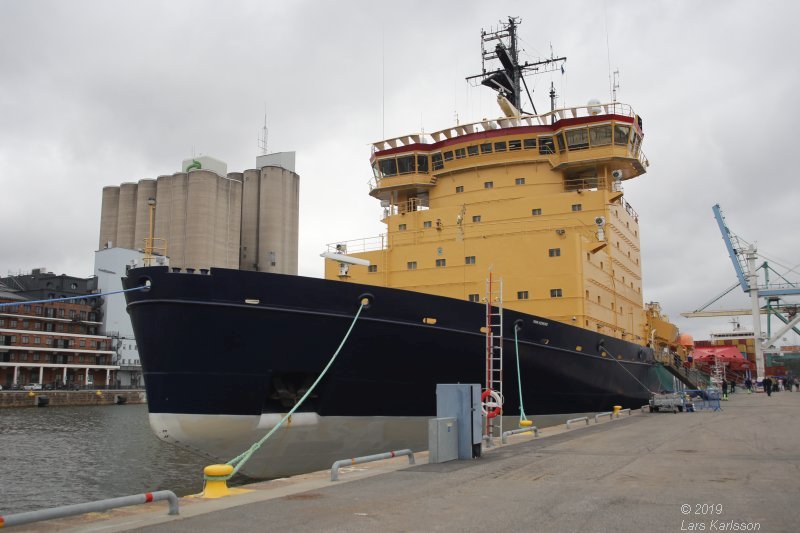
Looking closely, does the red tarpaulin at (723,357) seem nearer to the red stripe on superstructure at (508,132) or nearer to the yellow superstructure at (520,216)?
the yellow superstructure at (520,216)

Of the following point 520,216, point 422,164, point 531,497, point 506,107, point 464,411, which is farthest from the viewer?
point 506,107

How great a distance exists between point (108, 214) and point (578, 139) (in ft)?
268

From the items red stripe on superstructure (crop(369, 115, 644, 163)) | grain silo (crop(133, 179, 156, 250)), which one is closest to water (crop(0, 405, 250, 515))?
red stripe on superstructure (crop(369, 115, 644, 163))

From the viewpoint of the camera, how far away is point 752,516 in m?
5.52

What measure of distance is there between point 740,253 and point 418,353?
199 feet

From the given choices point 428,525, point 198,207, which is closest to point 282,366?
point 428,525

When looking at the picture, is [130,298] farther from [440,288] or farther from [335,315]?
[440,288]

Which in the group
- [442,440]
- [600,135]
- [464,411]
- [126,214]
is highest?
[126,214]

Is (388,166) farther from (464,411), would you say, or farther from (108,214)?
(108,214)

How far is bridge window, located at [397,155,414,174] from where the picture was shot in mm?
21569

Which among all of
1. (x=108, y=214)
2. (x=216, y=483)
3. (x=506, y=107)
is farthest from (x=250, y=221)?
(x=216, y=483)

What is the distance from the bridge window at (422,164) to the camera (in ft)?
70.9

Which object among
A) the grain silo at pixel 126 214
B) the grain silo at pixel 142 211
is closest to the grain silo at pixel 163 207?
the grain silo at pixel 142 211

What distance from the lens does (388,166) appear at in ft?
71.9
